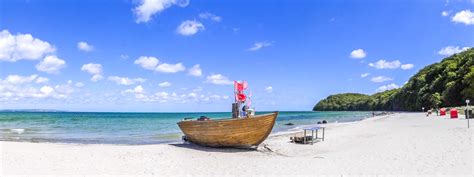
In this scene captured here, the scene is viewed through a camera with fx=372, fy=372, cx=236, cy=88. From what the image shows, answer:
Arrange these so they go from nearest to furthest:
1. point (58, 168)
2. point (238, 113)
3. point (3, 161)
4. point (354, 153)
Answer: point (58, 168) < point (3, 161) < point (354, 153) < point (238, 113)

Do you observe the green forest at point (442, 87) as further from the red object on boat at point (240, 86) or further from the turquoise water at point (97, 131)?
the red object on boat at point (240, 86)

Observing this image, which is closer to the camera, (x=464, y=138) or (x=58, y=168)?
(x=58, y=168)

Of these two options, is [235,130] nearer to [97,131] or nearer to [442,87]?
[97,131]

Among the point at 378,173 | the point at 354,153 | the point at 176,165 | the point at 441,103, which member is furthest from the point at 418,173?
the point at 441,103

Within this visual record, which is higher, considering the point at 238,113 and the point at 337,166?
the point at 238,113

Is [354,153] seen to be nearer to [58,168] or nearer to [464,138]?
Result: [464,138]

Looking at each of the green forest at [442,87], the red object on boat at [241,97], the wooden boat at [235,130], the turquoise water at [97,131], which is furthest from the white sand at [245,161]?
the green forest at [442,87]

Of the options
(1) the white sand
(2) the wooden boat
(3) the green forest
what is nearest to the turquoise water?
(2) the wooden boat

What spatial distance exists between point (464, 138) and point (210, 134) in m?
11.0

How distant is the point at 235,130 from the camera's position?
16188 mm

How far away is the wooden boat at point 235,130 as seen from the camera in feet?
52.9

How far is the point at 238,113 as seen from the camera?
17156 millimetres

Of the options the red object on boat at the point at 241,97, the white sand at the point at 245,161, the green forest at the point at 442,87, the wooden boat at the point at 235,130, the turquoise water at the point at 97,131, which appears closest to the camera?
the white sand at the point at 245,161

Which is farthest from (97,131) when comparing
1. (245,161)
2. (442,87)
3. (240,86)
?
(442,87)
